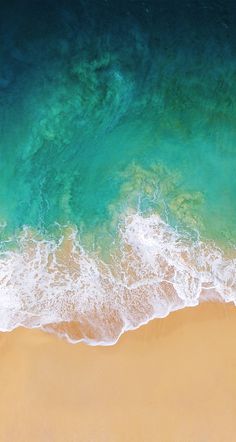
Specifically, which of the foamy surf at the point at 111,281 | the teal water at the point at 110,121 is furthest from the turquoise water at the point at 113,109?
the foamy surf at the point at 111,281

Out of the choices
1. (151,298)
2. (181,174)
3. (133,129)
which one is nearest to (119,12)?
(133,129)

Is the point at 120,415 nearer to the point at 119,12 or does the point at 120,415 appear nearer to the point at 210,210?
the point at 210,210

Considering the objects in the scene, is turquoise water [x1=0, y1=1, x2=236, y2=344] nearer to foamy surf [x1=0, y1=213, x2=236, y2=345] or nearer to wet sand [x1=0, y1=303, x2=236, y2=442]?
foamy surf [x1=0, y1=213, x2=236, y2=345]

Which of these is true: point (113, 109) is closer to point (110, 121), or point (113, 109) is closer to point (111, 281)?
point (110, 121)

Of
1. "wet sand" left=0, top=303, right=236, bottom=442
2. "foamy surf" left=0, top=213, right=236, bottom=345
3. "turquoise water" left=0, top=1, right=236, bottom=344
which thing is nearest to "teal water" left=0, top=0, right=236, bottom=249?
"turquoise water" left=0, top=1, right=236, bottom=344

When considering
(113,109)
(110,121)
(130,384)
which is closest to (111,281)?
(130,384)
